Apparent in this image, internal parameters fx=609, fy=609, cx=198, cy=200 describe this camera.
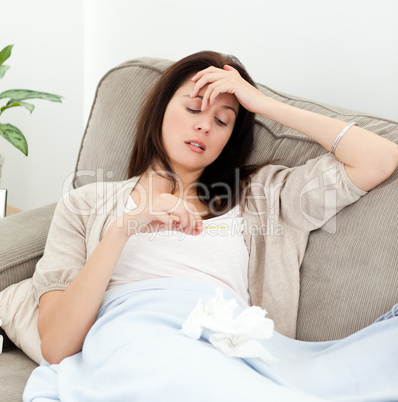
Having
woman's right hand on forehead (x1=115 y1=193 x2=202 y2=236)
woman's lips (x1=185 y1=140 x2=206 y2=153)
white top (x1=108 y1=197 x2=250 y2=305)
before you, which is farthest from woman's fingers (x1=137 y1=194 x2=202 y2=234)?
woman's lips (x1=185 y1=140 x2=206 y2=153)

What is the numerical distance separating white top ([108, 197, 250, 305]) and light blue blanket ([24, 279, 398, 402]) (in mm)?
57

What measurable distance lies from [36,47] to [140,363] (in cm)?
185

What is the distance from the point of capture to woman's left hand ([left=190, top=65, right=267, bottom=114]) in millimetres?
1404

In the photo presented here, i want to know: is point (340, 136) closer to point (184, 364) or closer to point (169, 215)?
point (169, 215)

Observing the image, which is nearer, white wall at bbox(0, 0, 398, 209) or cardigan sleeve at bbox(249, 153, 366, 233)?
cardigan sleeve at bbox(249, 153, 366, 233)

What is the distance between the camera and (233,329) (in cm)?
106

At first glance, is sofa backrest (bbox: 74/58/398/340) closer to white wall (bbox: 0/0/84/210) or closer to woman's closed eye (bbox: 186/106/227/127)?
woman's closed eye (bbox: 186/106/227/127)

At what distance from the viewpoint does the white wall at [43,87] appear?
8.16 ft

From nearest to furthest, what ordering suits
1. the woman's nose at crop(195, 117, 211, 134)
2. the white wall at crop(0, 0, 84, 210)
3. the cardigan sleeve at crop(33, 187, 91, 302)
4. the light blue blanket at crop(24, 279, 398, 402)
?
the light blue blanket at crop(24, 279, 398, 402) → the cardigan sleeve at crop(33, 187, 91, 302) → the woman's nose at crop(195, 117, 211, 134) → the white wall at crop(0, 0, 84, 210)

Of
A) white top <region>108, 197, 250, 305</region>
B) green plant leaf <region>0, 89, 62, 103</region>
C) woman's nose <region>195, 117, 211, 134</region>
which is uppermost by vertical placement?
woman's nose <region>195, 117, 211, 134</region>

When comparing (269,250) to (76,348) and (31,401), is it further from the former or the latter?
(31,401)

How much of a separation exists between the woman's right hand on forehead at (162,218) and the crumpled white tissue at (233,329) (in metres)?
0.17

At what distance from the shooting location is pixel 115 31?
99.2 inches

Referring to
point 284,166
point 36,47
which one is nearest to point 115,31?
point 36,47
